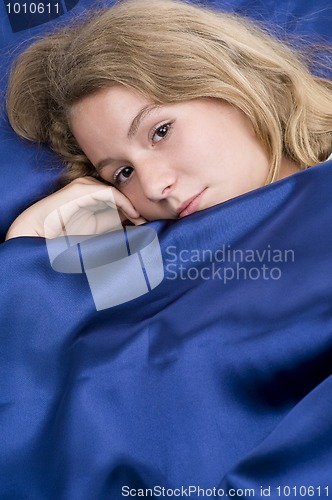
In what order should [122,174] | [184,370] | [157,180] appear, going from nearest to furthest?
[184,370] → [157,180] → [122,174]

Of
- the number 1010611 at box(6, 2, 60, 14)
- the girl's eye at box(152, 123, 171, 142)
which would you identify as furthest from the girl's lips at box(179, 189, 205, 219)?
the number 1010611 at box(6, 2, 60, 14)

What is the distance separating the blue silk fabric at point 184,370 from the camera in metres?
1.00

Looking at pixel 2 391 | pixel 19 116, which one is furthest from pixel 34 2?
pixel 2 391

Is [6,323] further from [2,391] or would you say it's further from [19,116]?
[19,116]

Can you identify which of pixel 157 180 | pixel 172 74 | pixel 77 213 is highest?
pixel 172 74

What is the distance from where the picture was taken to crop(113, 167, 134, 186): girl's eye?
4.62ft

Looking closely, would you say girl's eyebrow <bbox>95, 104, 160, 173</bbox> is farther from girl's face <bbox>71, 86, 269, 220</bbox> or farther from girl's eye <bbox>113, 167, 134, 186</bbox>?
girl's eye <bbox>113, 167, 134, 186</bbox>

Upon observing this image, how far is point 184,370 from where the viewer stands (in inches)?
41.9

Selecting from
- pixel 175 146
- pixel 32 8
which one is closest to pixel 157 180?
pixel 175 146

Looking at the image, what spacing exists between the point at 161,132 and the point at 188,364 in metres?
0.45

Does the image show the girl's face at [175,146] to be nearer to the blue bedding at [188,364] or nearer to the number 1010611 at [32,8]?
the blue bedding at [188,364]

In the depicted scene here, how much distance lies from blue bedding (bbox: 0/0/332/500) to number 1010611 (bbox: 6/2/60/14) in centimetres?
68

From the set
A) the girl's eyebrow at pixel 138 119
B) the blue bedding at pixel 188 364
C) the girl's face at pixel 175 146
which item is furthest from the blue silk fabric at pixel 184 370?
the girl's eyebrow at pixel 138 119

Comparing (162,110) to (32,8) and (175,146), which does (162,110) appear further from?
(32,8)
